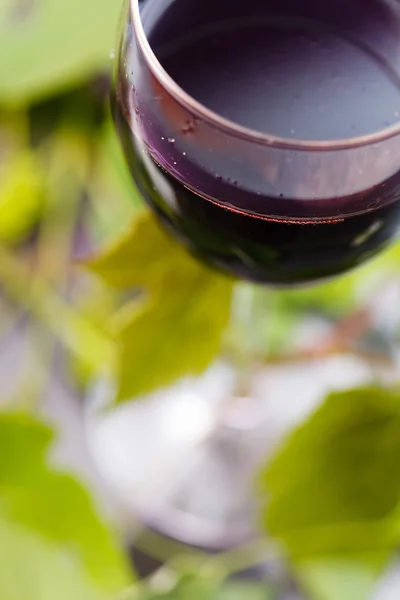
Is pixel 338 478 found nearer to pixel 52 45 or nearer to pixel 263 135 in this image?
pixel 263 135

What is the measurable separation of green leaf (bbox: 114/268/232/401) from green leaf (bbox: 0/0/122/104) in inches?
9.6

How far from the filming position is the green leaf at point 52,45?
59 cm

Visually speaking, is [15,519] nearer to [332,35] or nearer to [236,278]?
[236,278]

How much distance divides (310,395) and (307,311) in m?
0.07

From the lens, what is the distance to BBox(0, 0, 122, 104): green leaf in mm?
592

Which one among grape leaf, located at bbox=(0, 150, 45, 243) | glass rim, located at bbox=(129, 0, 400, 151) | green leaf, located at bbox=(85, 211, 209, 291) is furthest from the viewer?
grape leaf, located at bbox=(0, 150, 45, 243)

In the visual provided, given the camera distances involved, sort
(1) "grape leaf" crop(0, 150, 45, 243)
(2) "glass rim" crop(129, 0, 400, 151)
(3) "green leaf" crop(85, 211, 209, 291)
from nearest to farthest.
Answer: (2) "glass rim" crop(129, 0, 400, 151) → (3) "green leaf" crop(85, 211, 209, 291) → (1) "grape leaf" crop(0, 150, 45, 243)

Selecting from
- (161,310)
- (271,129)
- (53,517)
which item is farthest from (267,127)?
(53,517)

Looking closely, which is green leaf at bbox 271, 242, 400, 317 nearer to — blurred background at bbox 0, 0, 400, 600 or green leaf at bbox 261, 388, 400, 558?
blurred background at bbox 0, 0, 400, 600

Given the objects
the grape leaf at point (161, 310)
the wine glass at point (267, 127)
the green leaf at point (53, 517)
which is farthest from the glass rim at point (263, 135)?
the green leaf at point (53, 517)

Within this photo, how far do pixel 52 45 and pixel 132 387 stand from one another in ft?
0.93

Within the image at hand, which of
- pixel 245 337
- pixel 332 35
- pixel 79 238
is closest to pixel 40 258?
pixel 79 238

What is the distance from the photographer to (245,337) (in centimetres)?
55

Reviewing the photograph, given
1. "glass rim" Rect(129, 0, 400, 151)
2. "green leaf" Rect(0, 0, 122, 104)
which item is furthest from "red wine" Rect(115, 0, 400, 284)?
"green leaf" Rect(0, 0, 122, 104)
